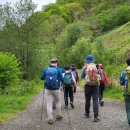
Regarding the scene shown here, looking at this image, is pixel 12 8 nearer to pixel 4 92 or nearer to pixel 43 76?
pixel 4 92

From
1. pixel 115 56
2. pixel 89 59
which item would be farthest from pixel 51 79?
pixel 115 56

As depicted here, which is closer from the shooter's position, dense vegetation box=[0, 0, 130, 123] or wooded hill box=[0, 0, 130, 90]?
dense vegetation box=[0, 0, 130, 123]

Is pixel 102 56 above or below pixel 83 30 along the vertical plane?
below

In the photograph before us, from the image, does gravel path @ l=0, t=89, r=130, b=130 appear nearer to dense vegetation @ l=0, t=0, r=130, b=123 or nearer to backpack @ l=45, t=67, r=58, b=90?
backpack @ l=45, t=67, r=58, b=90

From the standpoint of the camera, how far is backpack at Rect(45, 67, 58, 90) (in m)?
13.0

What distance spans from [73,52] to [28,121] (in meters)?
57.0

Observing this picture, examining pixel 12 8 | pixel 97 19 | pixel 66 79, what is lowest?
pixel 66 79

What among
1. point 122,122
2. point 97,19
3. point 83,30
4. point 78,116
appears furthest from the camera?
point 97,19

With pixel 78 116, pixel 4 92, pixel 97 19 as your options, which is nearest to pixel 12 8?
pixel 4 92

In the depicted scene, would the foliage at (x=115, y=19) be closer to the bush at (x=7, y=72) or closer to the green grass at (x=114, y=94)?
the bush at (x=7, y=72)

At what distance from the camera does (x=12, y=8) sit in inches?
1731

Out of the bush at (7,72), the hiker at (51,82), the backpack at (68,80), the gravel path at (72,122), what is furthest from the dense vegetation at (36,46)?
the hiker at (51,82)

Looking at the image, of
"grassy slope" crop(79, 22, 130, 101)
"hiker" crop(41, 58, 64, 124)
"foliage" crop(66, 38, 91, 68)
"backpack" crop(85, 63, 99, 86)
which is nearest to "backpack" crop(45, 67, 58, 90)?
"hiker" crop(41, 58, 64, 124)

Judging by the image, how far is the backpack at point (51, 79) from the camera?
42.7 ft
